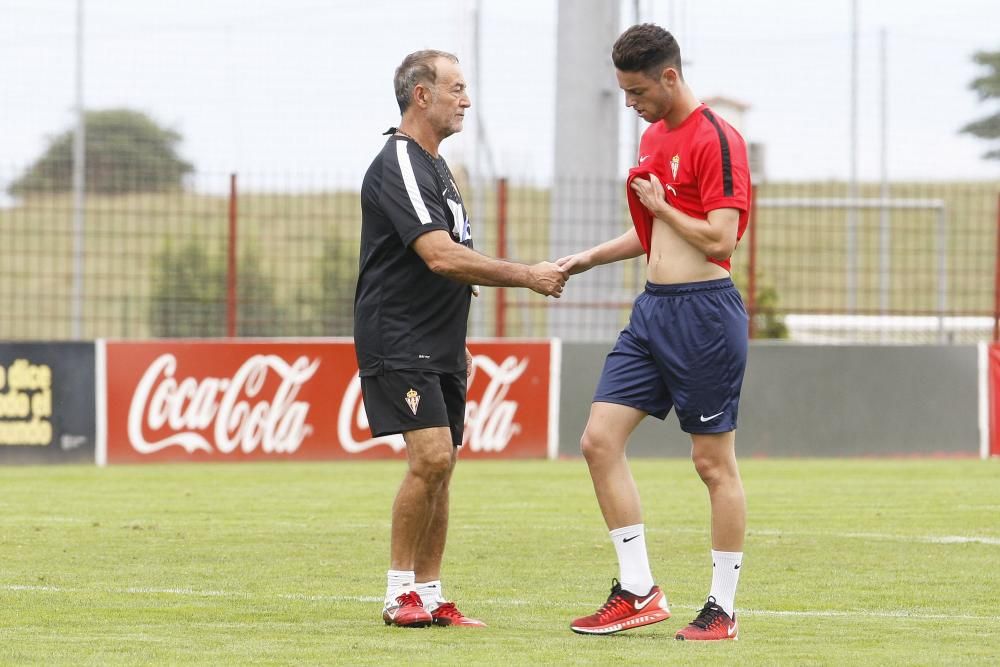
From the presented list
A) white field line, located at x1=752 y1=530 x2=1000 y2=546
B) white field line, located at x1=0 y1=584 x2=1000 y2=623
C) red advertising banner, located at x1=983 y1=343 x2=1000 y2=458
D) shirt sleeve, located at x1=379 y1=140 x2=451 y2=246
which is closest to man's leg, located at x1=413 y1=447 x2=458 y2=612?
white field line, located at x1=0 y1=584 x2=1000 y2=623

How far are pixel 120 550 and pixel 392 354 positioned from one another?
109 inches

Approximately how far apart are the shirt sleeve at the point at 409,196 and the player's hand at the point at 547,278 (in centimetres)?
36

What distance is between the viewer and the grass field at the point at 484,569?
5.61m

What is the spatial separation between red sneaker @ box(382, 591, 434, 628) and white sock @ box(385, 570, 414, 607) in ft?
0.05

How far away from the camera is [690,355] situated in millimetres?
5945

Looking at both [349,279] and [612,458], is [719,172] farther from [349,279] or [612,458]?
[349,279]

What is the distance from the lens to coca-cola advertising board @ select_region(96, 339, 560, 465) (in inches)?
571

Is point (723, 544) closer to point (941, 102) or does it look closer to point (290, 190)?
point (290, 190)

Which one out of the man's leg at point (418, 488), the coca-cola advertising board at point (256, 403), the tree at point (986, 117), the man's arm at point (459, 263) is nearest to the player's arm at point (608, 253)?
the man's arm at point (459, 263)

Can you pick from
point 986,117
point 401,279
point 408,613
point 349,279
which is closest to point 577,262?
point 401,279

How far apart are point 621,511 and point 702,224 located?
1.04 metres

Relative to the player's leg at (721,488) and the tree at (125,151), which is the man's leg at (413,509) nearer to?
the player's leg at (721,488)

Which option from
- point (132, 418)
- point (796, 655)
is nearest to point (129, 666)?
point (796, 655)

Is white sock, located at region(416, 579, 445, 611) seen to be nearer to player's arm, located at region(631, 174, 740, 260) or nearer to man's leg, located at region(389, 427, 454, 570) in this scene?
man's leg, located at region(389, 427, 454, 570)
